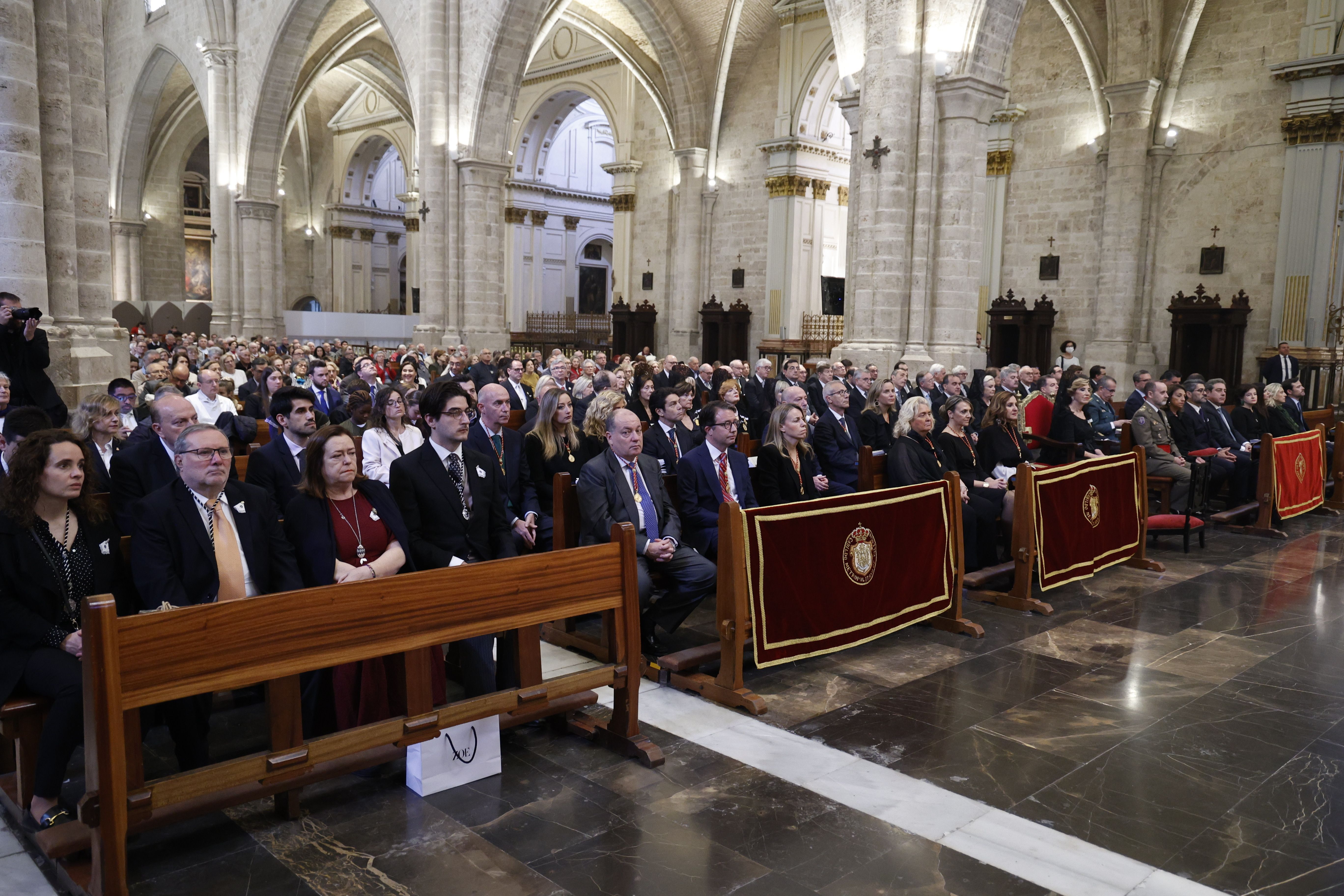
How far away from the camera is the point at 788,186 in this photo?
20641 millimetres

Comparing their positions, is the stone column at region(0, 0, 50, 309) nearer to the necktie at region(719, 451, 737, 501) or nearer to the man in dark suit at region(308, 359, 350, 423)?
the man in dark suit at region(308, 359, 350, 423)

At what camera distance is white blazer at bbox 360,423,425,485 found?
217 inches

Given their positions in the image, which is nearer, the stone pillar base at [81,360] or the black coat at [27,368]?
the black coat at [27,368]

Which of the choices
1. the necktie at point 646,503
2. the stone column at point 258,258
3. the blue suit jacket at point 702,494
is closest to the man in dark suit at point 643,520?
the necktie at point 646,503

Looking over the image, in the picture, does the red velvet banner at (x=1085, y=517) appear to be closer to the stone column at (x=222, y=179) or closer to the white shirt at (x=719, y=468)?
the white shirt at (x=719, y=468)

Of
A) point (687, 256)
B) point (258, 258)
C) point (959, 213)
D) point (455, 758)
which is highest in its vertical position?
point (687, 256)

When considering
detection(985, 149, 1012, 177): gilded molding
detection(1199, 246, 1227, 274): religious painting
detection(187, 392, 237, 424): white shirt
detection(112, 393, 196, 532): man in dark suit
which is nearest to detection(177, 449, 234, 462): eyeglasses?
detection(112, 393, 196, 532): man in dark suit

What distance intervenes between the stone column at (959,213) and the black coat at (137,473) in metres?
9.28

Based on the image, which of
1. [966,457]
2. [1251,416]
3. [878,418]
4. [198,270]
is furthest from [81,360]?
[198,270]

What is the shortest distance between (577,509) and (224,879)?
2.74m

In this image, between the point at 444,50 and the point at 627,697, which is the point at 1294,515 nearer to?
the point at 627,697

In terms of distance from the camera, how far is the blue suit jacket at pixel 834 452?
7305mm

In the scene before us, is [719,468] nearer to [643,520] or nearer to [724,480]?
[724,480]

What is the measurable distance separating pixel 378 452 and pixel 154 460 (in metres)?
1.27
